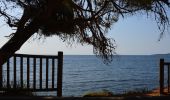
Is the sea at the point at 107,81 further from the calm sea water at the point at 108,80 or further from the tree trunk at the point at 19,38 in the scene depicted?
the tree trunk at the point at 19,38

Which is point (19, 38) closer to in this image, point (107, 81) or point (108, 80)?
point (107, 81)

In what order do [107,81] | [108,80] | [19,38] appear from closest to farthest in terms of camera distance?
[19,38] → [107,81] → [108,80]

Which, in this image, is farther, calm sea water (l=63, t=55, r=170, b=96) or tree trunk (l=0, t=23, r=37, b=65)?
calm sea water (l=63, t=55, r=170, b=96)

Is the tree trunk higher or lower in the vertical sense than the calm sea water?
higher

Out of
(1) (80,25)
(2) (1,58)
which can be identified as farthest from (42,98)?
(1) (80,25)

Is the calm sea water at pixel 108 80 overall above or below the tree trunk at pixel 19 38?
below

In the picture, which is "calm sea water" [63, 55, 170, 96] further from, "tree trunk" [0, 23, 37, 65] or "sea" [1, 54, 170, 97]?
"tree trunk" [0, 23, 37, 65]

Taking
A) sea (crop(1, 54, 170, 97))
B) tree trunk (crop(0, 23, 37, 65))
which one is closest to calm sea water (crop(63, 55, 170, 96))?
sea (crop(1, 54, 170, 97))

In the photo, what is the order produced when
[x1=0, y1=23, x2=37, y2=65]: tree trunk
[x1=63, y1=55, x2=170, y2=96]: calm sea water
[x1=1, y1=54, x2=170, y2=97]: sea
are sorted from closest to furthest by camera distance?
1. [x1=0, y1=23, x2=37, y2=65]: tree trunk
2. [x1=1, y1=54, x2=170, y2=97]: sea
3. [x1=63, y1=55, x2=170, y2=96]: calm sea water

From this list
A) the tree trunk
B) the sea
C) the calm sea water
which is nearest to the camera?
the tree trunk

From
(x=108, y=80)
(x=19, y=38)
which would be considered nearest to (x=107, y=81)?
(x=108, y=80)

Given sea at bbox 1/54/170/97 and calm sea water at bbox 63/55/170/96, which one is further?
calm sea water at bbox 63/55/170/96

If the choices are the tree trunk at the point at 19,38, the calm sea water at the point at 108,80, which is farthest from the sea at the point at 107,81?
the tree trunk at the point at 19,38

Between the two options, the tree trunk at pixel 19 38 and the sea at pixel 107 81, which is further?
the sea at pixel 107 81
